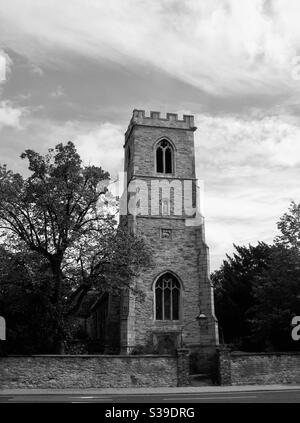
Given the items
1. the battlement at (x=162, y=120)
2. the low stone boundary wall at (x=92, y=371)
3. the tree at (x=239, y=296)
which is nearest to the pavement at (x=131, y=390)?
the low stone boundary wall at (x=92, y=371)

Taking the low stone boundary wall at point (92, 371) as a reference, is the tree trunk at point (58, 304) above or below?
above

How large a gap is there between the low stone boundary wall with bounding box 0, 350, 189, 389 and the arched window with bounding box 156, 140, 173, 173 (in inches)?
638

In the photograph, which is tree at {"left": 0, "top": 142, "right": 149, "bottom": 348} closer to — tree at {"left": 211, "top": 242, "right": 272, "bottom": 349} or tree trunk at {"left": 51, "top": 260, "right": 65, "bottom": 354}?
tree trunk at {"left": 51, "top": 260, "right": 65, "bottom": 354}

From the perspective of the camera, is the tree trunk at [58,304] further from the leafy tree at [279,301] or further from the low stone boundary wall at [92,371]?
the leafy tree at [279,301]

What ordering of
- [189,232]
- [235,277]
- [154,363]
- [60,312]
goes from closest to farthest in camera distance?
[154,363], [60,312], [189,232], [235,277]

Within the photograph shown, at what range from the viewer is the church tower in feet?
95.4

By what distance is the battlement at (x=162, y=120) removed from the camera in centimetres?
3400

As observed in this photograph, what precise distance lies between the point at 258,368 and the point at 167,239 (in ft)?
40.4

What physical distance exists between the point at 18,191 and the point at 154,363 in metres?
10.2

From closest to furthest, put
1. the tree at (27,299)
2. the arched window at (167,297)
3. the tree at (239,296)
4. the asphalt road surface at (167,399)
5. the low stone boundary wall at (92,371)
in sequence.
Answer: the asphalt road surface at (167,399), the low stone boundary wall at (92,371), the tree at (27,299), the arched window at (167,297), the tree at (239,296)

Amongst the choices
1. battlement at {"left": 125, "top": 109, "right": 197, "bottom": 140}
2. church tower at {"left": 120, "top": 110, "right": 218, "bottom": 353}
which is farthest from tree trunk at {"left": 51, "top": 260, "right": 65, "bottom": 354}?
battlement at {"left": 125, "top": 109, "right": 197, "bottom": 140}

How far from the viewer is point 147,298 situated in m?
29.6

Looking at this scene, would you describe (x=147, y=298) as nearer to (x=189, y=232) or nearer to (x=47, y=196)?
(x=189, y=232)
